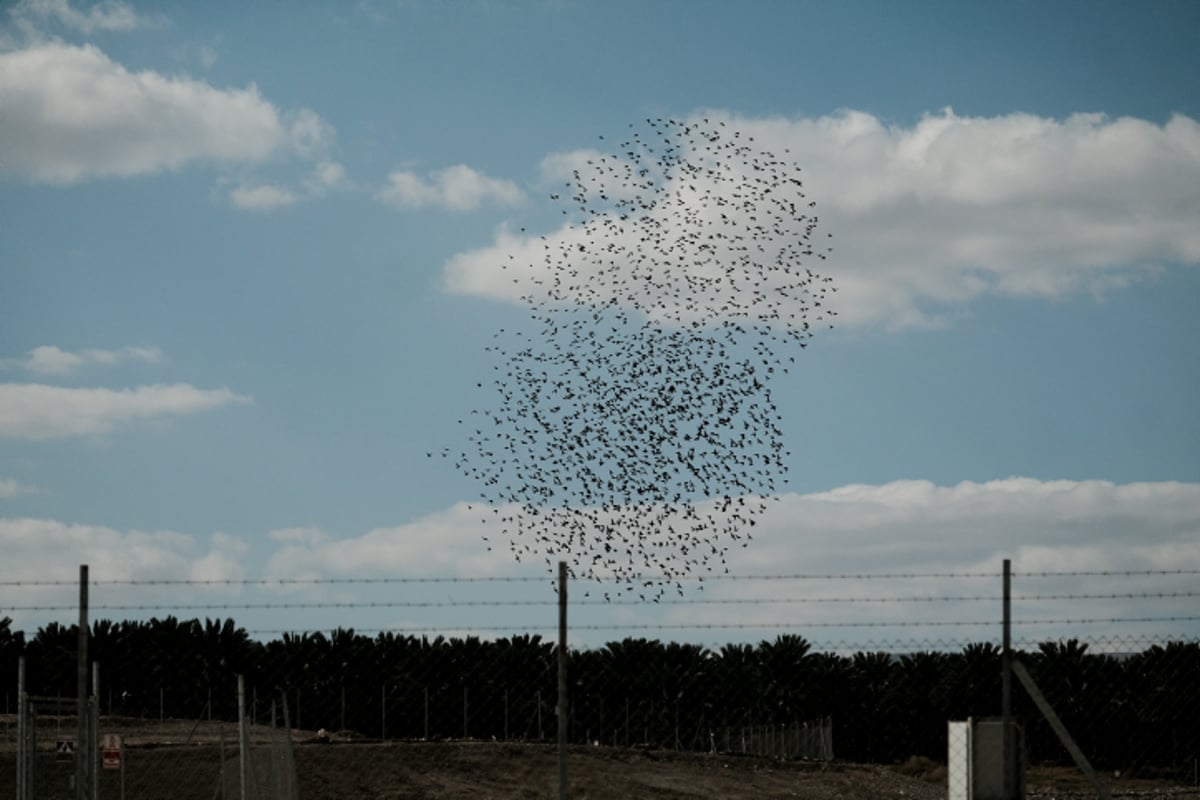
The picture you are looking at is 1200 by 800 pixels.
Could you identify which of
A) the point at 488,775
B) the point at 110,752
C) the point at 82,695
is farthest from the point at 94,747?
the point at 488,775

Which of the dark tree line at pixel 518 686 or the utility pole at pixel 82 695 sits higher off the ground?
the utility pole at pixel 82 695

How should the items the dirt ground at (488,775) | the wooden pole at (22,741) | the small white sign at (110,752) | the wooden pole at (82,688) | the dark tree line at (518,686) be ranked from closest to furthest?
the wooden pole at (82,688) → the wooden pole at (22,741) → the small white sign at (110,752) → the dirt ground at (488,775) → the dark tree line at (518,686)

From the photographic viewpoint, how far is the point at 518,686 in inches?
1864

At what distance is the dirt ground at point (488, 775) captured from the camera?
31609 millimetres

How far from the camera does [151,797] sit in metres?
30.5

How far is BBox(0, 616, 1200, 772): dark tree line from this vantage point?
47.0 meters

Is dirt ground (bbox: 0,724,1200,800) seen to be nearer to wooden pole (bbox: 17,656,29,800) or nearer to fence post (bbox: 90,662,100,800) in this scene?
wooden pole (bbox: 17,656,29,800)

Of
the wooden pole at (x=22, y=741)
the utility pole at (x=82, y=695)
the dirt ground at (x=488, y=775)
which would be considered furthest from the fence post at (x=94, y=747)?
the dirt ground at (x=488, y=775)

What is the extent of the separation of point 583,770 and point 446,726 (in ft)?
52.9

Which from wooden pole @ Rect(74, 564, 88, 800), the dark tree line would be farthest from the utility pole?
the dark tree line

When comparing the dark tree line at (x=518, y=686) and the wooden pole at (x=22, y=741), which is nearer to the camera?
the wooden pole at (x=22, y=741)

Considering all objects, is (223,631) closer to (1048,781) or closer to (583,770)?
(583,770)

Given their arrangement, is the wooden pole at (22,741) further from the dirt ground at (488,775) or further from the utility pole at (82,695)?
the dirt ground at (488,775)

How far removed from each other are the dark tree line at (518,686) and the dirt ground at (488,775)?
306cm
